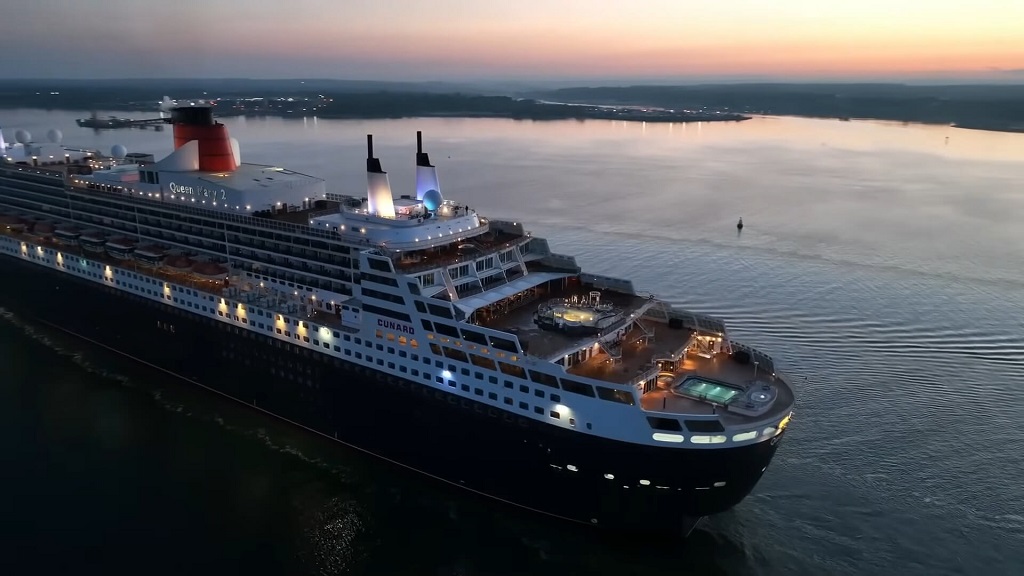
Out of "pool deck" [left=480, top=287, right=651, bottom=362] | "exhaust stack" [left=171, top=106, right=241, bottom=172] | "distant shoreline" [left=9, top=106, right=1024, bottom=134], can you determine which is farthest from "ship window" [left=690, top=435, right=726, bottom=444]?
"distant shoreline" [left=9, top=106, right=1024, bottom=134]

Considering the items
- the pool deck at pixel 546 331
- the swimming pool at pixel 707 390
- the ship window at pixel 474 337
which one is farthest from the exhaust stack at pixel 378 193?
the swimming pool at pixel 707 390

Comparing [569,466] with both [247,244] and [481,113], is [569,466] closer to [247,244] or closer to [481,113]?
[247,244]

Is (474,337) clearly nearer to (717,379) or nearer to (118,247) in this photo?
(717,379)

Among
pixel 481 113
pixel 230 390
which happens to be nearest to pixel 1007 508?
pixel 230 390

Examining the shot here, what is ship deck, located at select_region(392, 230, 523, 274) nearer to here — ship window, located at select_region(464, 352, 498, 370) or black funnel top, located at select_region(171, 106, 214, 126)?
ship window, located at select_region(464, 352, 498, 370)

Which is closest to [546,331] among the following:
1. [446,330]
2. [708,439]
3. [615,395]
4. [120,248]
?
[446,330]

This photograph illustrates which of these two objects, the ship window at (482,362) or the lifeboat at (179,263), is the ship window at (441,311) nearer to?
the ship window at (482,362)
